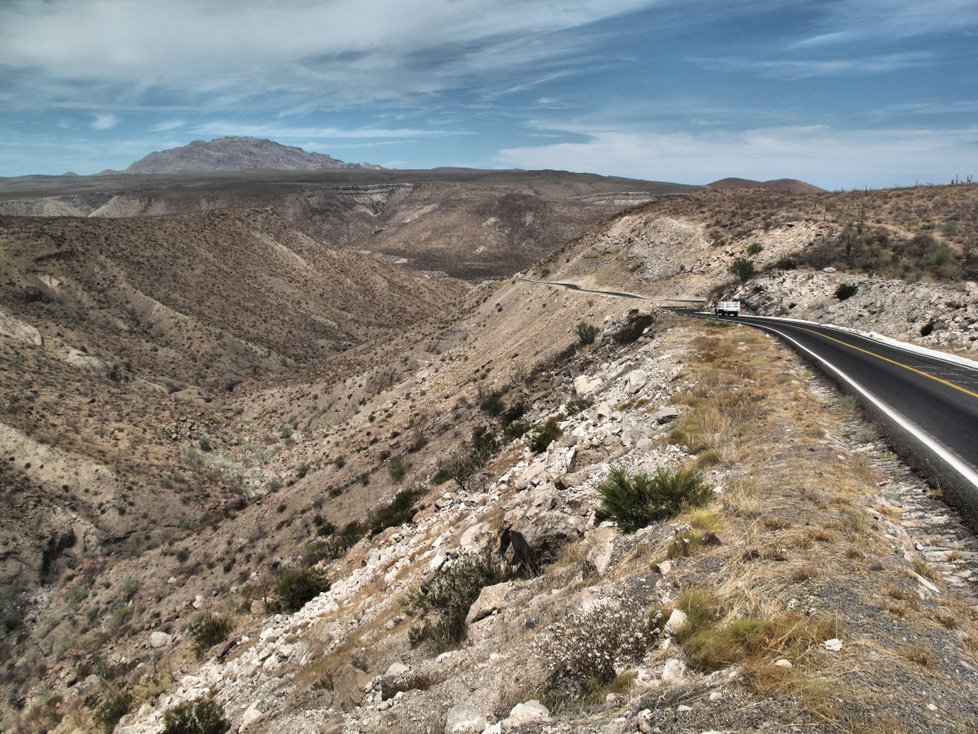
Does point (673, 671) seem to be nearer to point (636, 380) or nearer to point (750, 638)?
point (750, 638)

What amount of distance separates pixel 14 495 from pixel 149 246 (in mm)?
42440

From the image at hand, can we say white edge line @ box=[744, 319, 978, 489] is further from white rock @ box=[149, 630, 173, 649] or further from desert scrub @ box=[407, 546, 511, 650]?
white rock @ box=[149, 630, 173, 649]

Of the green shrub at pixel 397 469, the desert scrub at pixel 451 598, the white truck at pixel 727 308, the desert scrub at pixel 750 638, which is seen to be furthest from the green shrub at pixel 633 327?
the desert scrub at pixel 750 638

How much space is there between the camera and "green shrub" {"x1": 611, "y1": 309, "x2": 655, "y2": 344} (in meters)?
22.1

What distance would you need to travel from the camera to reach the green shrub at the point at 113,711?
36.0ft

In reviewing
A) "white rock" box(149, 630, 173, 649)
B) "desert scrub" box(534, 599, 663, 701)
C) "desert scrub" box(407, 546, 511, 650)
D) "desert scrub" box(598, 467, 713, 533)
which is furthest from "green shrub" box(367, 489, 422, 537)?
"desert scrub" box(534, 599, 663, 701)

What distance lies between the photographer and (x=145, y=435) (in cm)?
3122

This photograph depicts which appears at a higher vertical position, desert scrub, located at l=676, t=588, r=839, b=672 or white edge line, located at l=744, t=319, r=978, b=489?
white edge line, located at l=744, t=319, r=978, b=489

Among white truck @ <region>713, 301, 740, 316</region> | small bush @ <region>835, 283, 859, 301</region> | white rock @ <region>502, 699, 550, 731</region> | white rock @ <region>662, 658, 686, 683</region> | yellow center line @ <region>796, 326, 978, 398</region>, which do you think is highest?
small bush @ <region>835, 283, 859, 301</region>

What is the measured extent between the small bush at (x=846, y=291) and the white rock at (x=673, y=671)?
2670 centimetres

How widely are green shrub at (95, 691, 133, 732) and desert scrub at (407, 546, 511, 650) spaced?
7.27 meters

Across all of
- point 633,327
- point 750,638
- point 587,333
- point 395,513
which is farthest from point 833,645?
point 587,333

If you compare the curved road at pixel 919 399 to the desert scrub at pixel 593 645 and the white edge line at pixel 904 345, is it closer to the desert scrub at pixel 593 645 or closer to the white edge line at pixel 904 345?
the white edge line at pixel 904 345

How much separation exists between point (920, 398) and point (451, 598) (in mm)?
10315
